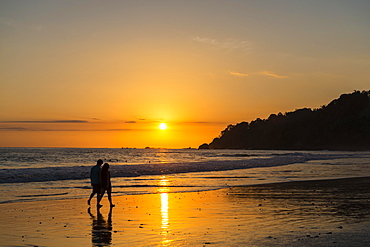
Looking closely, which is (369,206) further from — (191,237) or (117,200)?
(117,200)

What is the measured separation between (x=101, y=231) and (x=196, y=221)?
2924mm

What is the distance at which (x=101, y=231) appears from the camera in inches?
469

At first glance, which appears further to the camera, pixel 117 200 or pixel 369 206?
pixel 117 200

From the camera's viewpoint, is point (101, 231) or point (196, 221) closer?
point (101, 231)

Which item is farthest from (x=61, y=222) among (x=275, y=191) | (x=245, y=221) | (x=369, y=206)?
(x=275, y=191)

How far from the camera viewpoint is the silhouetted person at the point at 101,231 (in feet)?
34.6

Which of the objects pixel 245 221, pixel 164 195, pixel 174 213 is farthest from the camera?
pixel 164 195

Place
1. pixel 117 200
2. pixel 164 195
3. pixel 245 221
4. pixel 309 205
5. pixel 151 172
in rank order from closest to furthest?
pixel 245 221 < pixel 309 205 < pixel 117 200 < pixel 164 195 < pixel 151 172

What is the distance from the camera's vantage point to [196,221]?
1324 centimetres

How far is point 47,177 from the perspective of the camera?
31.9 meters

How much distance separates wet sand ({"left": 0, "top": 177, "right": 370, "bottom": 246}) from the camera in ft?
34.4

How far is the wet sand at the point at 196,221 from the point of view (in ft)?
34.4

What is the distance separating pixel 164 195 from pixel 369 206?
30.3ft

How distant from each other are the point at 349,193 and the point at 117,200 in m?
10.6
